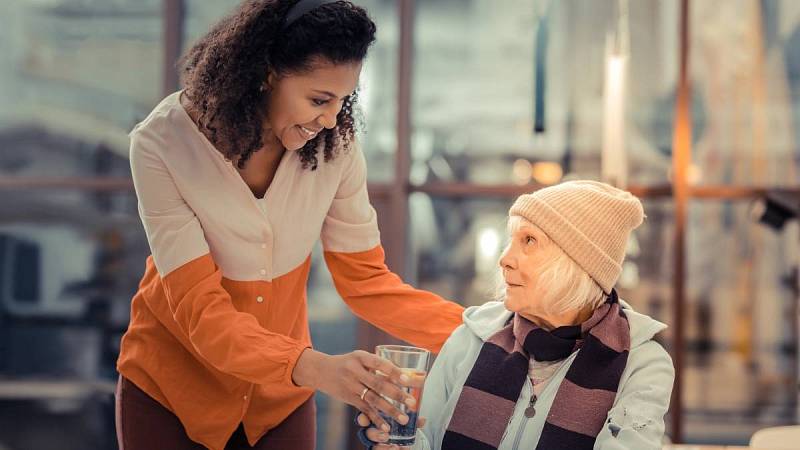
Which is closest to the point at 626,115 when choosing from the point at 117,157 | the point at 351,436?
the point at 351,436

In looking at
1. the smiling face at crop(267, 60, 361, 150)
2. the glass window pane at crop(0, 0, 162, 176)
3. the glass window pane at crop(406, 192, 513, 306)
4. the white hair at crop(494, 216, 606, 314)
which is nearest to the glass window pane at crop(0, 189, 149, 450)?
the glass window pane at crop(0, 0, 162, 176)

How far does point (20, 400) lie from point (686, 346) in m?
3.21

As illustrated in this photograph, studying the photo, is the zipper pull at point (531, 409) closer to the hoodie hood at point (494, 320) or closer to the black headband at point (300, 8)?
the hoodie hood at point (494, 320)

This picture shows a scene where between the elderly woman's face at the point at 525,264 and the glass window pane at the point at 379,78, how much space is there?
2794 millimetres

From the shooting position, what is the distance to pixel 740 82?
482 centimetres

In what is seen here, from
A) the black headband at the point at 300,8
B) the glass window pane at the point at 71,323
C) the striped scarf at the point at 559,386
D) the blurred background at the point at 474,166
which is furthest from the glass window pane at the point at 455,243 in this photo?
the black headband at the point at 300,8

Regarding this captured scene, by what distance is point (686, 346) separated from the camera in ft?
15.6

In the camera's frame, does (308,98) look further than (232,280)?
No

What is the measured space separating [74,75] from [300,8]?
3.39 m

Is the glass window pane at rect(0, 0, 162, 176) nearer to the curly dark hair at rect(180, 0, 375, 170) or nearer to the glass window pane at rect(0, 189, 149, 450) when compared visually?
the glass window pane at rect(0, 189, 149, 450)

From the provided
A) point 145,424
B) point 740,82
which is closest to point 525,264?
point 145,424

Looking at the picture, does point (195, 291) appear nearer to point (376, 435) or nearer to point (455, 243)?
point (376, 435)

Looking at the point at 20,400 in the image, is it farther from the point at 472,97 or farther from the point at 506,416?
the point at 506,416

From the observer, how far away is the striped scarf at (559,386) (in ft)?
6.72
